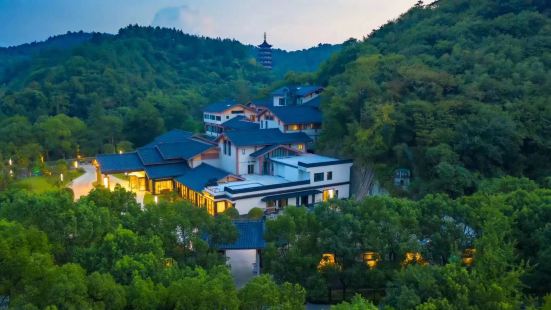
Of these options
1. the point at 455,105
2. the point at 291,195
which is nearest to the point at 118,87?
the point at 291,195

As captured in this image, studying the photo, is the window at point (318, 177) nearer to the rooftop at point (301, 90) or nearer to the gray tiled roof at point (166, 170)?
the gray tiled roof at point (166, 170)

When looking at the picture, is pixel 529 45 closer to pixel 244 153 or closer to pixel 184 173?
pixel 244 153

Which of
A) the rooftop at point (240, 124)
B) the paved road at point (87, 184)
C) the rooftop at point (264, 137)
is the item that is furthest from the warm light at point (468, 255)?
the rooftop at point (240, 124)

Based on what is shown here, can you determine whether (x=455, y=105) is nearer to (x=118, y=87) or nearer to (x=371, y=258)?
(x=371, y=258)

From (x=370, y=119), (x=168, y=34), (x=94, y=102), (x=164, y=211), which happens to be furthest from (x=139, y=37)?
(x=164, y=211)

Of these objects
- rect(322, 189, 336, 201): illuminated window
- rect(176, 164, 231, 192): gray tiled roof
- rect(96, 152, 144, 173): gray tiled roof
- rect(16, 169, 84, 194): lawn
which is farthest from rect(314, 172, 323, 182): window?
rect(16, 169, 84, 194): lawn

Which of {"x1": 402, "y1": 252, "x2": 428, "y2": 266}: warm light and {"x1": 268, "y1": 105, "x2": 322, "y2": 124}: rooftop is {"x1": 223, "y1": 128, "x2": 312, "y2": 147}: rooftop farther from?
{"x1": 402, "y1": 252, "x2": 428, "y2": 266}: warm light
